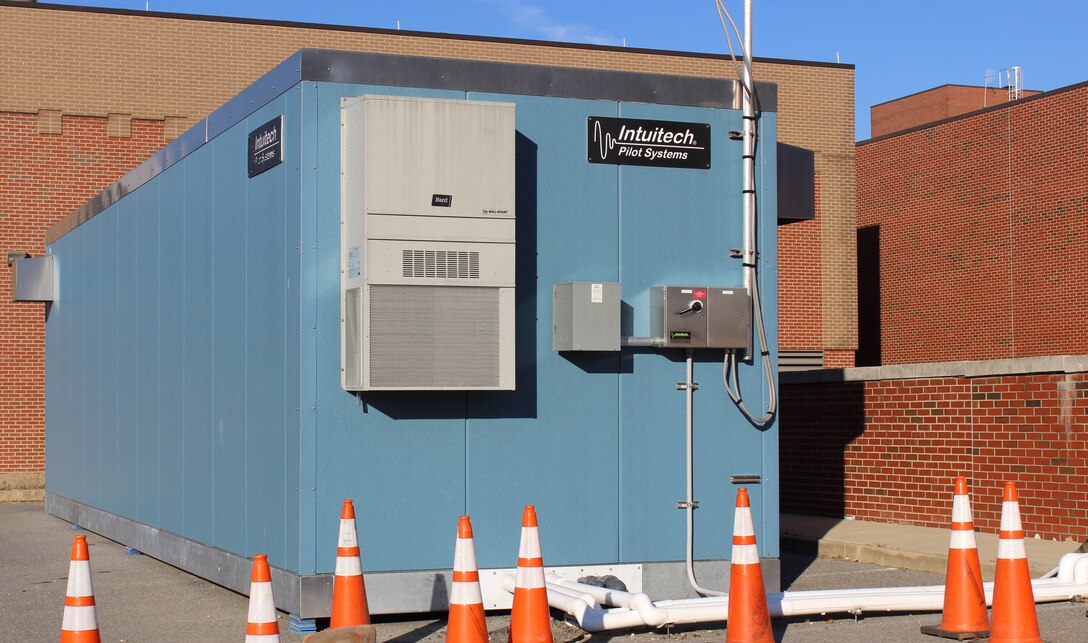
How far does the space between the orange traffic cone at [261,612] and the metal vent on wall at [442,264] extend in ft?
10.4

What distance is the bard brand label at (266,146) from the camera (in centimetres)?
950

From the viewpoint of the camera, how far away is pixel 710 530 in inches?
392

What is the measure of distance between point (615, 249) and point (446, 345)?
1631 mm

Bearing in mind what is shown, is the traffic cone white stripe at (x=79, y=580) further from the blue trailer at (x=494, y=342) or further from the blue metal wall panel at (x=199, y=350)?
the blue metal wall panel at (x=199, y=350)

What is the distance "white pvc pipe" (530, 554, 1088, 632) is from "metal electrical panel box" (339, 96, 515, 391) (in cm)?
153

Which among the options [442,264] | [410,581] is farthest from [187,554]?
[442,264]

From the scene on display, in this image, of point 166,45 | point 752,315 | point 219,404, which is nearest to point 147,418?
point 219,404

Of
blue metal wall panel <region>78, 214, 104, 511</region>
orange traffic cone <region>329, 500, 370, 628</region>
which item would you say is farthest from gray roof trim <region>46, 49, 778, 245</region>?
blue metal wall panel <region>78, 214, 104, 511</region>

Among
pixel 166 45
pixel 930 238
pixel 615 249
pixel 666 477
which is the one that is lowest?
pixel 666 477

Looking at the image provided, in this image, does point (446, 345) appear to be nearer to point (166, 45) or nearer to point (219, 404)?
point (219, 404)

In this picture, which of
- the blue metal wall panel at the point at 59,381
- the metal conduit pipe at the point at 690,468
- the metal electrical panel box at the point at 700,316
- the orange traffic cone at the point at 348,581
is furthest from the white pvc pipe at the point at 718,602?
the blue metal wall panel at the point at 59,381

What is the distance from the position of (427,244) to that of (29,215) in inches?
645

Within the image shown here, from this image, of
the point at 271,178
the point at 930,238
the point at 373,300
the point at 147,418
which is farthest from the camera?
the point at 930,238

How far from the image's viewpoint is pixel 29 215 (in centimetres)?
2309
